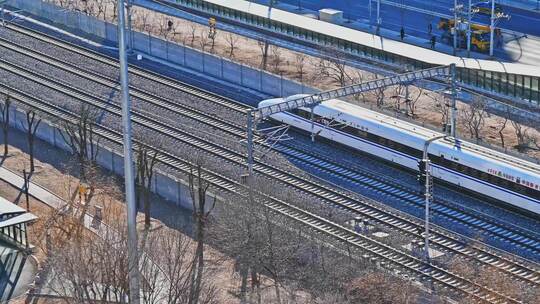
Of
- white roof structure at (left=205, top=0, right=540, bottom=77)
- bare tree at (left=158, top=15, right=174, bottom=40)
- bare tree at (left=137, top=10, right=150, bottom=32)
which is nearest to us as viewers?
white roof structure at (left=205, top=0, right=540, bottom=77)

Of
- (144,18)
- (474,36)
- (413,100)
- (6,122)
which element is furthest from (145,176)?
(474,36)

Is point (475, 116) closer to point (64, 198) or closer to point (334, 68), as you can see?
point (334, 68)

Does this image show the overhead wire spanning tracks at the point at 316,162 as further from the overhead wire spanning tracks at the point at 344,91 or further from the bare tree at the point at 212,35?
the bare tree at the point at 212,35

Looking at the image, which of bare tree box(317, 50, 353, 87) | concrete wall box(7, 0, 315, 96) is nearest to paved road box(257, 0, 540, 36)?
bare tree box(317, 50, 353, 87)

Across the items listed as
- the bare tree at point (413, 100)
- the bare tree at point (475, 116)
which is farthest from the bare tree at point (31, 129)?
the bare tree at point (475, 116)

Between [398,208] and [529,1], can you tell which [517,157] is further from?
[529,1]

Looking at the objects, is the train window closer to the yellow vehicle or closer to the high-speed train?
the high-speed train
